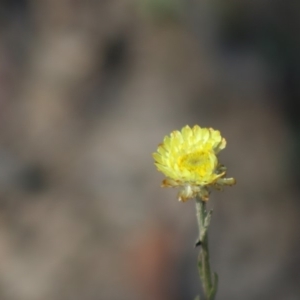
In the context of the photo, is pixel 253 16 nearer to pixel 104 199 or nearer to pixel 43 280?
pixel 104 199

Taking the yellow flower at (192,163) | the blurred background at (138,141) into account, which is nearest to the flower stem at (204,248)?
the yellow flower at (192,163)

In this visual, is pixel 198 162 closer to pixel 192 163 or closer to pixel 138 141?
pixel 192 163

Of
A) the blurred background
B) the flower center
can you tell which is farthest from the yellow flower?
the blurred background

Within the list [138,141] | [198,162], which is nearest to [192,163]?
[198,162]

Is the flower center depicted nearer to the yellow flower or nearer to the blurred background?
the yellow flower

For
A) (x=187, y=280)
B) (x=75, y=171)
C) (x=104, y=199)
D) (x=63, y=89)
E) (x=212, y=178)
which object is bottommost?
(x=212, y=178)

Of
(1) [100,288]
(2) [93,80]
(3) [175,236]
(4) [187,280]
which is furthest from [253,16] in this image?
(1) [100,288]

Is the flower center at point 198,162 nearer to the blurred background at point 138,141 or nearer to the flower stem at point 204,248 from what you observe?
the flower stem at point 204,248
